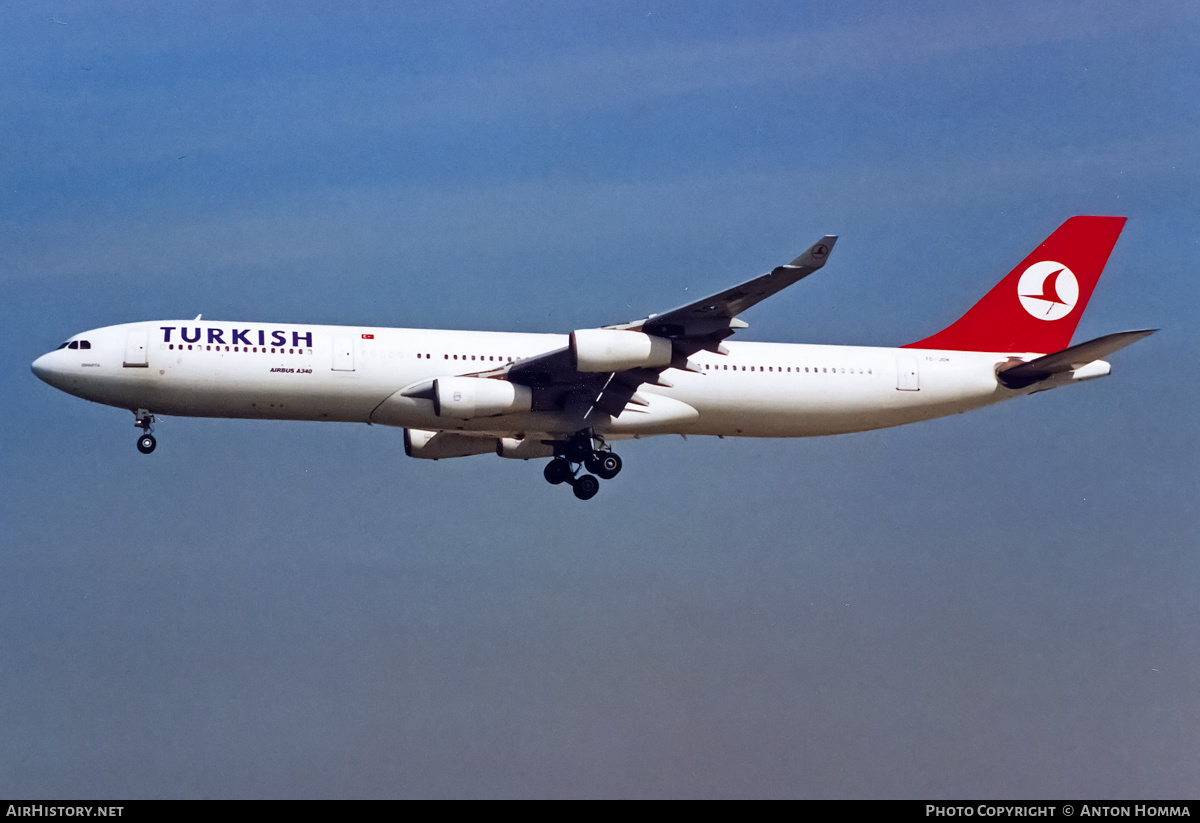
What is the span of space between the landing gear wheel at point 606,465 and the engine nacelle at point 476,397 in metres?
3.87

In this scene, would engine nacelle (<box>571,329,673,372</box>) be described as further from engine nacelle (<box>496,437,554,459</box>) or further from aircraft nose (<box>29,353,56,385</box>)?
aircraft nose (<box>29,353,56,385</box>)

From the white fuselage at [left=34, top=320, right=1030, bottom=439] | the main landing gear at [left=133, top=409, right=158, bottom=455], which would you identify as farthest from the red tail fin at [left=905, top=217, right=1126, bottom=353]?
the main landing gear at [left=133, top=409, right=158, bottom=455]

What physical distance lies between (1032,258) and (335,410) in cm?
2466

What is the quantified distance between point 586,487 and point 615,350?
6903 mm

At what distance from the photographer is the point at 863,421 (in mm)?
46844

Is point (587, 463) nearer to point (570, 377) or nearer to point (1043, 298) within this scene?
point (570, 377)

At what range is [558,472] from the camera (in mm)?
47250

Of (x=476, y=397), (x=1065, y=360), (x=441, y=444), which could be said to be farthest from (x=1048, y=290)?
(x=441, y=444)

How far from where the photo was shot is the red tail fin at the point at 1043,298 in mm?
48812

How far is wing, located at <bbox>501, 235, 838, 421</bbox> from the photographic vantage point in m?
39.4
